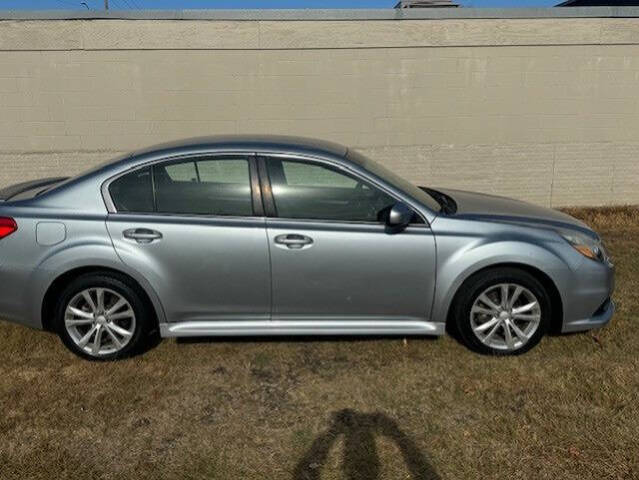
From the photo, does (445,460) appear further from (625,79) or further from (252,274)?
(625,79)

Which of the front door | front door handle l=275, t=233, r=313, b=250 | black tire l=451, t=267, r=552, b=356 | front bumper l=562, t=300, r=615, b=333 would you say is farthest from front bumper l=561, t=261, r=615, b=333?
front door handle l=275, t=233, r=313, b=250

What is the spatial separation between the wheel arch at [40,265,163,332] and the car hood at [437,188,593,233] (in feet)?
7.11

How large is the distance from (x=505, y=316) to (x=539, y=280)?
340 millimetres

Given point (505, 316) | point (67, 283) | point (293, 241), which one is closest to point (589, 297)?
point (505, 316)

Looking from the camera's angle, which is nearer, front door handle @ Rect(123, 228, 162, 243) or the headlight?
front door handle @ Rect(123, 228, 162, 243)

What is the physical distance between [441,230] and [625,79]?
6.45 metres

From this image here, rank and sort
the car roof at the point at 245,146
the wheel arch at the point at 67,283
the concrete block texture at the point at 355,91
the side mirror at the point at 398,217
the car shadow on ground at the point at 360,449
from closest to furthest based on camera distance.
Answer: the car shadow on ground at the point at 360,449 → the side mirror at the point at 398,217 → the wheel arch at the point at 67,283 → the car roof at the point at 245,146 → the concrete block texture at the point at 355,91

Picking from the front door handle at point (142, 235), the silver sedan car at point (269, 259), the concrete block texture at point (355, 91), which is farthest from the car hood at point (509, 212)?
the concrete block texture at point (355, 91)

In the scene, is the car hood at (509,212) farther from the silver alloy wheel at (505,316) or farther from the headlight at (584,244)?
the silver alloy wheel at (505,316)

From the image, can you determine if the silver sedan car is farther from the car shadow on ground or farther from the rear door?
the car shadow on ground

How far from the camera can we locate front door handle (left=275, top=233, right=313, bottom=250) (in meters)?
3.85

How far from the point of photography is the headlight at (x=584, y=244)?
13.2 ft

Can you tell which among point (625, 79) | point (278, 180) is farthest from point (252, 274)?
point (625, 79)

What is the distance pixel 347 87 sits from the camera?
8383 mm
